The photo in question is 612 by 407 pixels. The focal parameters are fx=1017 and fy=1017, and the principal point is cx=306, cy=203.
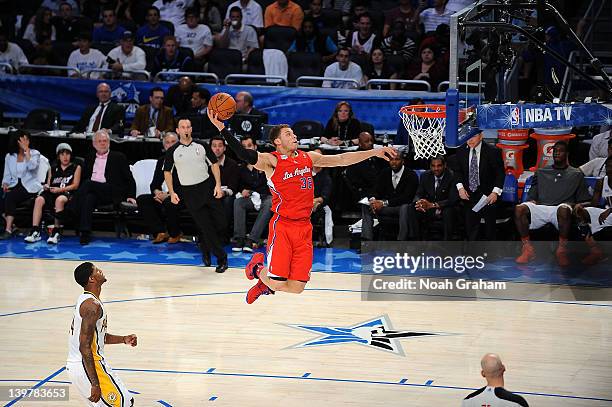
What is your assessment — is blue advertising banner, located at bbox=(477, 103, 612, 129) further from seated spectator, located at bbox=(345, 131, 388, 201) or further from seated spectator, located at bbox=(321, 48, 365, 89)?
seated spectator, located at bbox=(321, 48, 365, 89)

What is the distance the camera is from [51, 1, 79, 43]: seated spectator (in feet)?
65.7

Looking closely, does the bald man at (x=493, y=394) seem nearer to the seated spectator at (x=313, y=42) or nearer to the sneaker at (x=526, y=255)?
the sneaker at (x=526, y=255)

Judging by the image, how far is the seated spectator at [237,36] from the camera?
741 inches

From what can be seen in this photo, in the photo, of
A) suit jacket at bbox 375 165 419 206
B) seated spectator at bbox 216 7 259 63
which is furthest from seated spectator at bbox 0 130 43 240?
suit jacket at bbox 375 165 419 206

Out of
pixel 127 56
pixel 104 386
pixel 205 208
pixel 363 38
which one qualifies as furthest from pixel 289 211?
pixel 127 56

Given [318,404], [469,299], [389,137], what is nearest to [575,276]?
[469,299]

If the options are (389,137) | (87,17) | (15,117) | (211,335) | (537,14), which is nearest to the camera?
(537,14)

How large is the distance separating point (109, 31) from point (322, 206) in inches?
252

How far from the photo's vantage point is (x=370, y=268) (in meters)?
15.5

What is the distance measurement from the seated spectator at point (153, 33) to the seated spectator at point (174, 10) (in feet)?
1.84

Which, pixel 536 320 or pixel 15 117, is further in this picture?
pixel 15 117

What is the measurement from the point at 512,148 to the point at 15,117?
888 centimetres

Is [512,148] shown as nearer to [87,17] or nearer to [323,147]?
[323,147]

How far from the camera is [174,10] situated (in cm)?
2003
